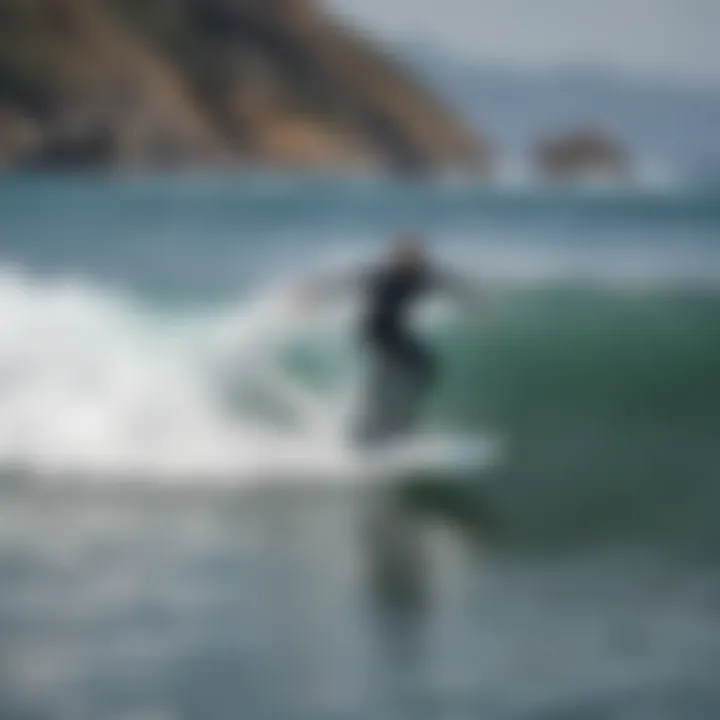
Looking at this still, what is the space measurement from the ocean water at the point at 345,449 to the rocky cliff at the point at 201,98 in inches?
1.7

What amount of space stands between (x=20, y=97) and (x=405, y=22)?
492mm

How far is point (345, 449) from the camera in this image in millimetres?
1525

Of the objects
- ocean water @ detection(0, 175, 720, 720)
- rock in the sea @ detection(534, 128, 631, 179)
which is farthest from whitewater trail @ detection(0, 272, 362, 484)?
rock in the sea @ detection(534, 128, 631, 179)

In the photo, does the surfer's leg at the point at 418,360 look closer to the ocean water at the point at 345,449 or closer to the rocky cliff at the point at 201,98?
the ocean water at the point at 345,449

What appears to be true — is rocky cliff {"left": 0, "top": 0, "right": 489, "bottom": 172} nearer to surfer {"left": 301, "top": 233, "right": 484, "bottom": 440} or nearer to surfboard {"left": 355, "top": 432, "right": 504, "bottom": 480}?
surfer {"left": 301, "top": 233, "right": 484, "bottom": 440}

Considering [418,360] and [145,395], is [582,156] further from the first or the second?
[145,395]

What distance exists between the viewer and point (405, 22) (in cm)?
154

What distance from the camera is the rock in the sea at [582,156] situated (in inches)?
61.2

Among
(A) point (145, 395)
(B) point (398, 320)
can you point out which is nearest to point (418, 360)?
(B) point (398, 320)

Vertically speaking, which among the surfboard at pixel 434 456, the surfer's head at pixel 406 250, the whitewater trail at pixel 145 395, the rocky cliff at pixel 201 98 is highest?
the rocky cliff at pixel 201 98

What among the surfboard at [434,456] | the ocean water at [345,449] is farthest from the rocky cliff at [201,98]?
the surfboard at [434,456]

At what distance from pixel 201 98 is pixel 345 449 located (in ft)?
1.56

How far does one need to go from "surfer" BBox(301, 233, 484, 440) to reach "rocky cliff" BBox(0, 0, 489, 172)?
126 mm

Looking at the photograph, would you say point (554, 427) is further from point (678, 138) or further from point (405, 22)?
point (405, 22)
